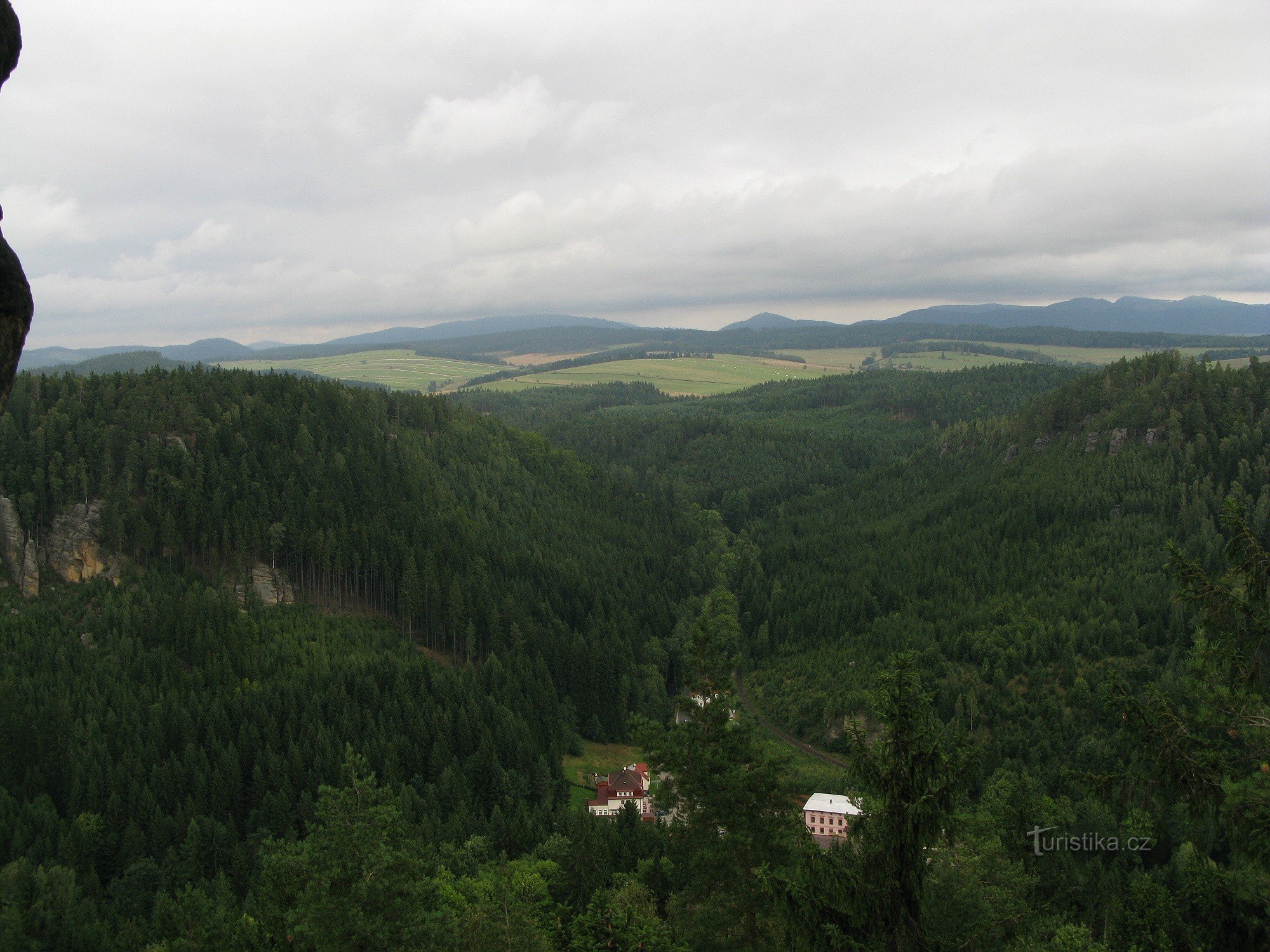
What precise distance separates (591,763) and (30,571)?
63.7 meters

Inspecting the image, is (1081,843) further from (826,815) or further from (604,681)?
(604,681)

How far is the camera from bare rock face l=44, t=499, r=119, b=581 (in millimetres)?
88500

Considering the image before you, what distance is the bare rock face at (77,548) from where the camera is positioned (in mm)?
88500

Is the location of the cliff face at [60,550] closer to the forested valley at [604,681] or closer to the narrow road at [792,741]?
the forested valley at [604,681]

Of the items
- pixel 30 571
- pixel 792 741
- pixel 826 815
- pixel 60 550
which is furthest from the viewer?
pixel 60 550

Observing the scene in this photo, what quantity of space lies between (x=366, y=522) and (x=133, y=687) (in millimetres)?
37485

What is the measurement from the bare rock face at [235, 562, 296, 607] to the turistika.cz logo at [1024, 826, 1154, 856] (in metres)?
82.6

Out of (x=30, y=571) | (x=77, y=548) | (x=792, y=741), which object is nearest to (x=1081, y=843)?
(x=792, y=741)

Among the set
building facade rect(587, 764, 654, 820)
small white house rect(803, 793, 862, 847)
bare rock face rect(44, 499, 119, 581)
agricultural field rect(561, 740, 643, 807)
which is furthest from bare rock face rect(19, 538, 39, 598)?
small white house rect(803, 793, 862, 847)

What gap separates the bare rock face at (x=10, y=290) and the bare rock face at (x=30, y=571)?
8884cm

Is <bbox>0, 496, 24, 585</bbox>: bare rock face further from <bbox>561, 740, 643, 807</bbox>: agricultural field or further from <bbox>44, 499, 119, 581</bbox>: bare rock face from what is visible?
<bbox>561, 740, 643, 807</bbox>: agricultural field

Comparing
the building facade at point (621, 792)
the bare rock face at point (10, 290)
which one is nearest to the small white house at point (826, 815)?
the building facade at point (621, 792)

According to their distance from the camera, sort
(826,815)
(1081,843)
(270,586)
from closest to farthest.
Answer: (1081,843), (826,815), (270,586)

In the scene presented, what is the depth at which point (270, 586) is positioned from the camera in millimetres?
95938
